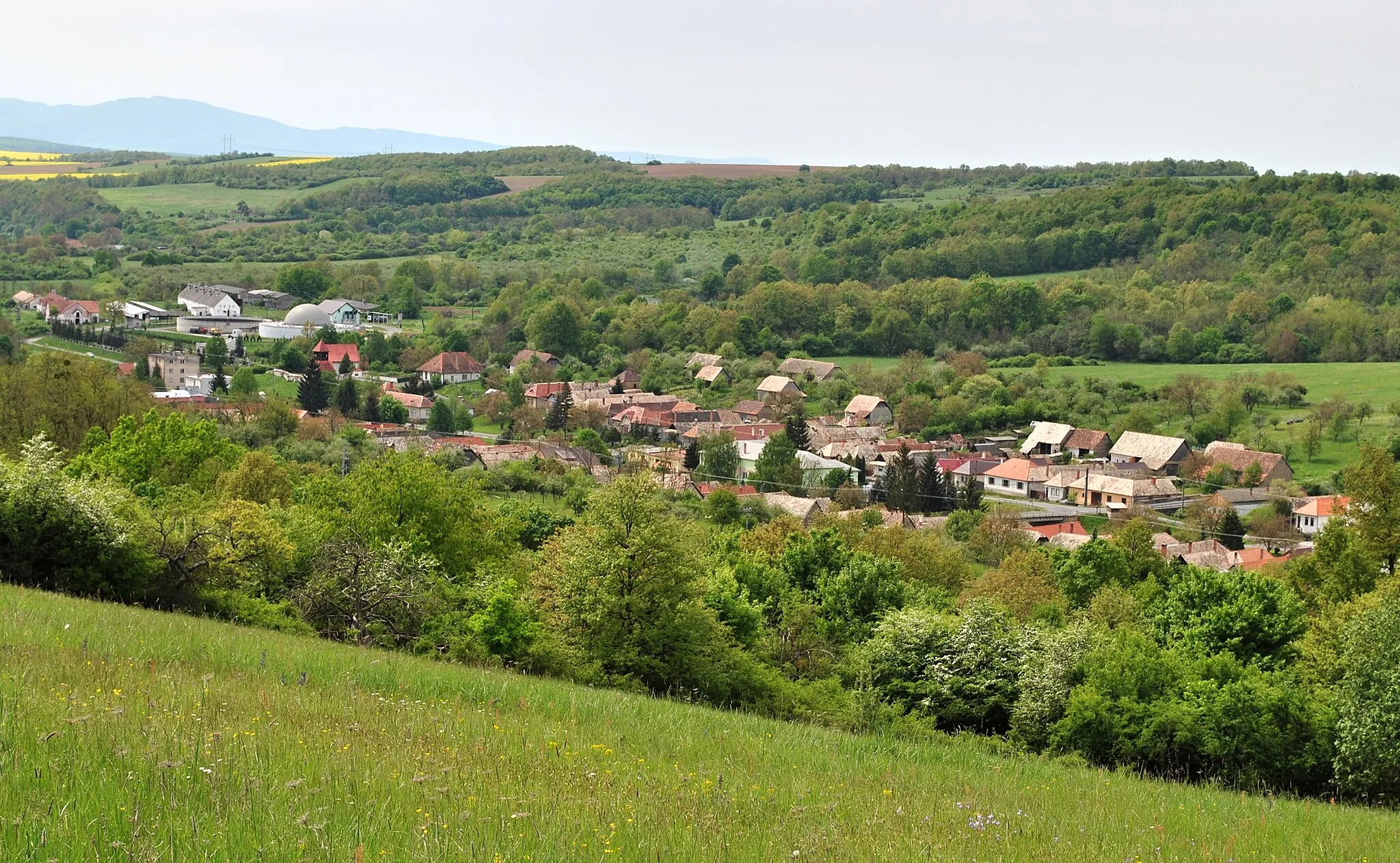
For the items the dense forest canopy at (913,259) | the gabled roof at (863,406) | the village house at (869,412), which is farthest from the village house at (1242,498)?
the dense forest canopy at (913,259)

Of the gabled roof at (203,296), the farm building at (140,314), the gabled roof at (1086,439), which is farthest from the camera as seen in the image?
the gabled roof at (203,296)

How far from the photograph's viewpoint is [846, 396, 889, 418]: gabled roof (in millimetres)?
86625

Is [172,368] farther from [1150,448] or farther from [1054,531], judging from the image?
[1150,448]

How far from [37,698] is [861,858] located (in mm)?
5309

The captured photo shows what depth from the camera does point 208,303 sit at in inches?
4363

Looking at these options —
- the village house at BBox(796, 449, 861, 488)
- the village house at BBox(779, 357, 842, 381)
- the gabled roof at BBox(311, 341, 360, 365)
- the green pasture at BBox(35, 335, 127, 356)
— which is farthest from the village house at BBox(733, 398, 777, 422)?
the green pasture at BBox(35, 335, 127, 356)

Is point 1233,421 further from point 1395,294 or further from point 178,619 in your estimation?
point 178,619

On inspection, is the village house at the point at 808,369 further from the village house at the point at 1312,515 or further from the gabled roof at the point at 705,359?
the village house at the point at 1312,515

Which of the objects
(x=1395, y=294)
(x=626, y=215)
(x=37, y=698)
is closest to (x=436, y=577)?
(x=37, y=698)

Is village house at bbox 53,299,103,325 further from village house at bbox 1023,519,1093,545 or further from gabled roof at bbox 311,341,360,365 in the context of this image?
village house at bbox 1023,519,1093,545

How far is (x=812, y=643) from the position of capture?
1001 inches

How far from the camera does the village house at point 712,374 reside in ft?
324

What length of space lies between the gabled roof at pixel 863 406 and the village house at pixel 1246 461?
Answer: 22.3 metres

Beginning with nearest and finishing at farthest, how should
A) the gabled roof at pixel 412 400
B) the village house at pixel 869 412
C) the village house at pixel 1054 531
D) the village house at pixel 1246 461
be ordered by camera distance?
the village house at pixel 1054 531
the village house at pixel 1246 461
the gabled roof at pixel 412 400
the village house at pixel 869 412
